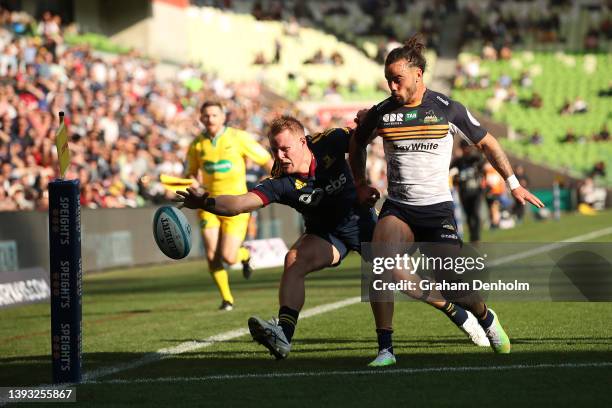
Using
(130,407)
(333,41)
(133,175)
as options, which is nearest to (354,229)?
(130,407)

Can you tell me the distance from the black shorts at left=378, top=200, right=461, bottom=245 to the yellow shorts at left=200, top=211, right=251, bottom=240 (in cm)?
520

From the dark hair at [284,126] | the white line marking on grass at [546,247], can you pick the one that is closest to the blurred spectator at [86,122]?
the white line marking on grass at [546,247]

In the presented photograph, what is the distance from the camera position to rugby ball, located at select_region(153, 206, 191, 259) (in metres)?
8.15

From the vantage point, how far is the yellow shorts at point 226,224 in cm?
1361

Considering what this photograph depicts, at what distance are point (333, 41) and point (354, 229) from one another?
43.4 m

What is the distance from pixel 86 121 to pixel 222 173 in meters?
11.0

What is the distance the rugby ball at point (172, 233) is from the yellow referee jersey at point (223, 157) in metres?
5.41

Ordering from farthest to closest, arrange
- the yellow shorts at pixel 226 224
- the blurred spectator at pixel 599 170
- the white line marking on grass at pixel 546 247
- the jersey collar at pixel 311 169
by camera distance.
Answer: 1. the blurred spectator at pixel 599 170
2. the white line marking on grass at pixel 546 247
3. the yellow shorts at pixel 226 224
4. the jersey collar at pixel 311 169

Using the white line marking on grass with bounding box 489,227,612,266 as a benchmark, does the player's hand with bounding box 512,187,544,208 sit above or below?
above

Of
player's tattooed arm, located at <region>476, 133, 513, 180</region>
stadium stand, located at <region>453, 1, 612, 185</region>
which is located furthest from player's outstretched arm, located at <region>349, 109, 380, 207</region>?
stadium stand, located at <region>453, 1, 612, 185</region>

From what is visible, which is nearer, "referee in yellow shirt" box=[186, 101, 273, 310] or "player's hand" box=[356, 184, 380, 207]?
"player's hand" box=[356, 184, 380, 207]

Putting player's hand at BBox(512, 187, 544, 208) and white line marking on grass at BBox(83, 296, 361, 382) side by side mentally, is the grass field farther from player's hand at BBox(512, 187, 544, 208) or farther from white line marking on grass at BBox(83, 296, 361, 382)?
player's hand at BBox(512, 187, 544, 208)

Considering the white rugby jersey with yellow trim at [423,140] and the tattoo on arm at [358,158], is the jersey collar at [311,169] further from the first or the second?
the white rugby jersey with yellow trim at [423,140]

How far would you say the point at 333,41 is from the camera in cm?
5169
